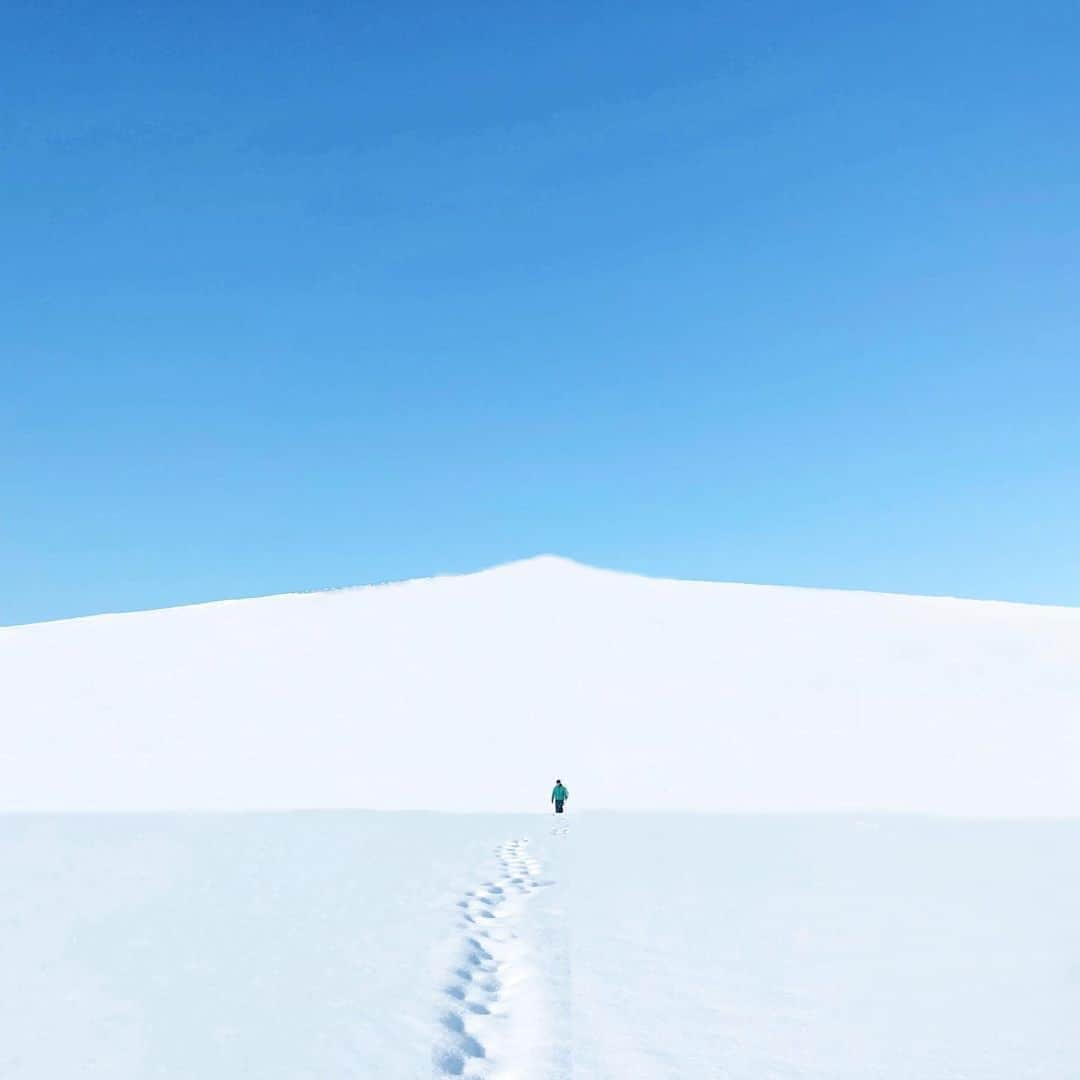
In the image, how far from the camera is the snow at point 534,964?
4570 mm

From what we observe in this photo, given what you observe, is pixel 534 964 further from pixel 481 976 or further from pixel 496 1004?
pixel 496 1004

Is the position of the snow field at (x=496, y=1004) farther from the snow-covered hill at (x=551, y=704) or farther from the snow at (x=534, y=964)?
the snow-covered hill at (x=551, y=704)

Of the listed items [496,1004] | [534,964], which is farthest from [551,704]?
Result: [496,1004]

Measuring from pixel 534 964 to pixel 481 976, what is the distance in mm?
412

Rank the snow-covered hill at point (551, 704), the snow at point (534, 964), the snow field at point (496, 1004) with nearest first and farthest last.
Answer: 1. the snow field at point (496, 1004)
2. the snow at point (534, 964)
3. the snow-covered hill at point (551, 704)

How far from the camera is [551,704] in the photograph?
2920 centimetres

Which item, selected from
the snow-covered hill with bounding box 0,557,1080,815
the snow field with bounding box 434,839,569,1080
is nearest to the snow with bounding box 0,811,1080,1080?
the snow field with bounding box 434,839,569,1080

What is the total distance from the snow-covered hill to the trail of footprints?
39.5 feet

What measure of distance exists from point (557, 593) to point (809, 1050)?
36.3m

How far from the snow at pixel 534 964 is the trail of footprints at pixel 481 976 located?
0.07 ft

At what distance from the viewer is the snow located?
180 inches

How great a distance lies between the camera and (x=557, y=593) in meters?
41.1

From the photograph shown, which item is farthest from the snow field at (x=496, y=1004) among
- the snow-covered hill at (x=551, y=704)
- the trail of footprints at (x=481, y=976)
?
the snow-covered hill at (x=551, y=704)

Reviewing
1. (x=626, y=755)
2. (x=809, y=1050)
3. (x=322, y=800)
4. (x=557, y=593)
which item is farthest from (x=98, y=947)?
(x=557, y=593)
